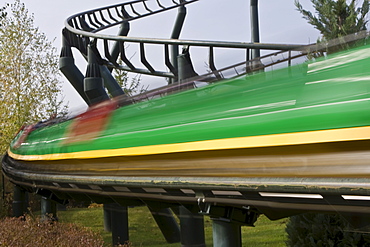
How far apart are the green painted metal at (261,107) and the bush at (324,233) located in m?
2.20

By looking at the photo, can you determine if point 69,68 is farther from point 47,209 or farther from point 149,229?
point 149,229

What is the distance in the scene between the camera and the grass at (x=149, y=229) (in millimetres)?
9887

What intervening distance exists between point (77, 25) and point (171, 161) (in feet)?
27.3

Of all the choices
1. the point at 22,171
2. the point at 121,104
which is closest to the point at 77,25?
the point at 22,171

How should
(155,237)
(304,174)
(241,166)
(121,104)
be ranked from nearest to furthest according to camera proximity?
(304,174), (241,166), (121,104), (155,237)

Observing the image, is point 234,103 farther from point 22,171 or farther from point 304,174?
point 22,171

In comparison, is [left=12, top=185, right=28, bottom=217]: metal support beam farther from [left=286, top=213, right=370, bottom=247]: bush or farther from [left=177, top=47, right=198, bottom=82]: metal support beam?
[left=286, top=213, right=370, bottom=247]: bush

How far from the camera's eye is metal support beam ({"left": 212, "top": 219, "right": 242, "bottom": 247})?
142 inches

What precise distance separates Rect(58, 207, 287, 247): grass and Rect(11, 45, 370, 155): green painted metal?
5159 mm

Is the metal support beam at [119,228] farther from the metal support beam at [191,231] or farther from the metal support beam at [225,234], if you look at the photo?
the metal support beam at [225,234]

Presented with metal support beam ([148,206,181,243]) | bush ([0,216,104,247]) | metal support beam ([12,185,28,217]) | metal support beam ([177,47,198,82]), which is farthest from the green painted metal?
metal support beam ([12,185,28,217])

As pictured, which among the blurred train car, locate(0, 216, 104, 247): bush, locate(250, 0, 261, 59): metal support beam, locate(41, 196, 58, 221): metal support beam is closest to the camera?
the blurred train car

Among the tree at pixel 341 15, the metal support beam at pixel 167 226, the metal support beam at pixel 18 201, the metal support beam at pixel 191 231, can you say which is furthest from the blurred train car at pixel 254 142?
the metal support beam at pixel 18 201

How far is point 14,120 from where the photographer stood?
59.7ft
